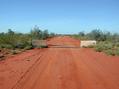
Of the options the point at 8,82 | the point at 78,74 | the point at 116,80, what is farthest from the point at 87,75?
the point at 8,82

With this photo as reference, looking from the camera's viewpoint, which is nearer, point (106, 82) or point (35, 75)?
point (106, 82)

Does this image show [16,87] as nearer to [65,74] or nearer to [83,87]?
[83,87]

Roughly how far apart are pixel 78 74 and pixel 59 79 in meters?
1.74

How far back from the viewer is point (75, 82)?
10.8 metres

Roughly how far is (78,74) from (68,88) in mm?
3298

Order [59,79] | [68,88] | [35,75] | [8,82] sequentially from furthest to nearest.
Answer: [35,75], [59,79], [8,82], [68,88]

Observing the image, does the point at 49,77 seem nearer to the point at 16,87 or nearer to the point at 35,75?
the point at 35,75

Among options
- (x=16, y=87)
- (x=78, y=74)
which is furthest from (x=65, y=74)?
(x=16, y=87)

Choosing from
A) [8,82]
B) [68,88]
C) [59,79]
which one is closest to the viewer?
[68,88]

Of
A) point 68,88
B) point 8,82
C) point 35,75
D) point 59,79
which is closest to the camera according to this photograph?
point 68,88

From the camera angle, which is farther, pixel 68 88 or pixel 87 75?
pixel 87 75

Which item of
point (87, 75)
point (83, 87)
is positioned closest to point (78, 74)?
point (87, 75)

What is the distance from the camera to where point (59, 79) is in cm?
1144

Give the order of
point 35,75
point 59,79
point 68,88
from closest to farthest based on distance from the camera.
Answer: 1. point 68,88
2. point 59,79
3. point 35,75
